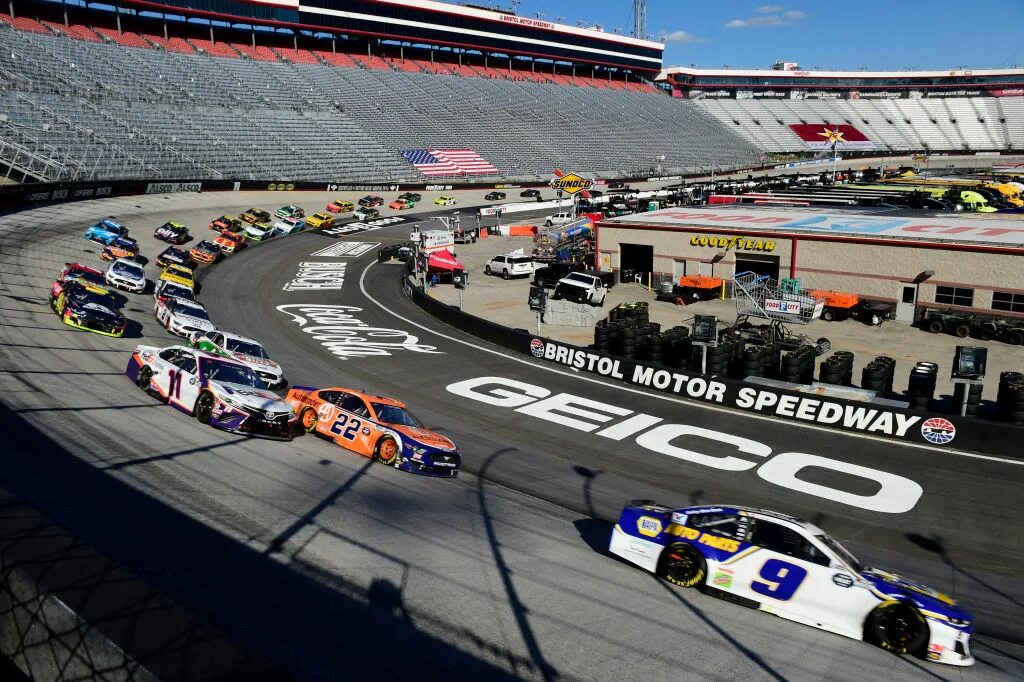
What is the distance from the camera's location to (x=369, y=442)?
54.2ft

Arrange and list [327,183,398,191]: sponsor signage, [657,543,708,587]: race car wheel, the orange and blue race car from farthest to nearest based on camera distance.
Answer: [327,183,398,191]: sponsor signage
the orange and blue race car
[657,543,708,587]: race car wheel

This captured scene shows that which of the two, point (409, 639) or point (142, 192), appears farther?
point (142, 192)

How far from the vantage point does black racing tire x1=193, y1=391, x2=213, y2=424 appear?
56.0 feet

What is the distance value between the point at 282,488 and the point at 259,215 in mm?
49399

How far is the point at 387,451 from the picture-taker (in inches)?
640

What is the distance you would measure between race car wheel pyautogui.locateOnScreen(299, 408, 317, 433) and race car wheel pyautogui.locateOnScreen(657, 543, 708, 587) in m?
9.33

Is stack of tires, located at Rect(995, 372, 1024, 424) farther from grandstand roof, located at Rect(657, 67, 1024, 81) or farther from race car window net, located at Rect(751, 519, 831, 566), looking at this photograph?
grandstand roof, located at Rect(657, 67, 1024, 81)

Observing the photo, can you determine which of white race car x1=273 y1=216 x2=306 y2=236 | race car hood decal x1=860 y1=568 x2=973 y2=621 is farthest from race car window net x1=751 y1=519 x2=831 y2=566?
white race car x1=273 y1=216 x2=306 y2=236

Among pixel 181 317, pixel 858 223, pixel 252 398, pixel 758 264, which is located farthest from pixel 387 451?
pixel 858 223

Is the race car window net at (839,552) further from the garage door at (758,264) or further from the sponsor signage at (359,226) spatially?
the sponsor signage at (359,226)

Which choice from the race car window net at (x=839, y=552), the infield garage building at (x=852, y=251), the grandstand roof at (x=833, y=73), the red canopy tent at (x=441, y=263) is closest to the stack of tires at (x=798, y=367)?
the race car window net at (x=839, y=552)

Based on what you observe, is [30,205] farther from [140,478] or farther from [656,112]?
[656,112]

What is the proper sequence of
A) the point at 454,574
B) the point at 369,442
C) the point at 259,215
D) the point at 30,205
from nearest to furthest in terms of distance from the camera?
the point at 454,574 < the point at 369,442 < the point at 30,205 < the point at 259,215

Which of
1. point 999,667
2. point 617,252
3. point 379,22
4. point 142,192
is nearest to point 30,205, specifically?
point 142,192
